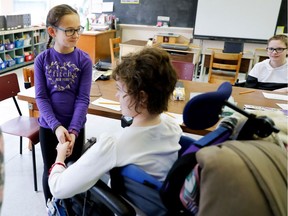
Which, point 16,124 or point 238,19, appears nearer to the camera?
point 16,124

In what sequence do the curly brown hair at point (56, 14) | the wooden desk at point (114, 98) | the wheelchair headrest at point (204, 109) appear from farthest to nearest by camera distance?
the wooden desk at point (114, 98) → the curly brown hair at point (56, 14) → the wheelchair headrest at point (204, 109)

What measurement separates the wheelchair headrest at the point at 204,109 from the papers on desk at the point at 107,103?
914 millimetres

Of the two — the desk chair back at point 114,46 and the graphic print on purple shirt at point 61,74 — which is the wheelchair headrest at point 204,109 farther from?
the desk chair back at point 114,46

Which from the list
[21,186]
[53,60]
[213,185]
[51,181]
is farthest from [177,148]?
[21,186]

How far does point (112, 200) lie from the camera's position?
2.74ft

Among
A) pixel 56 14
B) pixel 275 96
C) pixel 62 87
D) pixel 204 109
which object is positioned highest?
pixel 56 14

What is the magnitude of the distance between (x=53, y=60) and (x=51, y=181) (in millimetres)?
705

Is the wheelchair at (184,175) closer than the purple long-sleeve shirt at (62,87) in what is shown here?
Yes

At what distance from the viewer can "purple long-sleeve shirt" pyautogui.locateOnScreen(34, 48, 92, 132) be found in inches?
53.7

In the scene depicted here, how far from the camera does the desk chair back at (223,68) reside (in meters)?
3.48

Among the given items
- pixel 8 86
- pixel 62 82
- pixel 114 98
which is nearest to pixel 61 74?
pixel 62 82

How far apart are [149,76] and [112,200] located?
428 millimetres

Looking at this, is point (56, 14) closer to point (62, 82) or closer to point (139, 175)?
point (62, 82)

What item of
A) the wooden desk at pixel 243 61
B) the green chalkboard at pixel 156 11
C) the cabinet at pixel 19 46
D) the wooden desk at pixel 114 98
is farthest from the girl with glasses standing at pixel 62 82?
the green chalkboard at pixel 156 11
